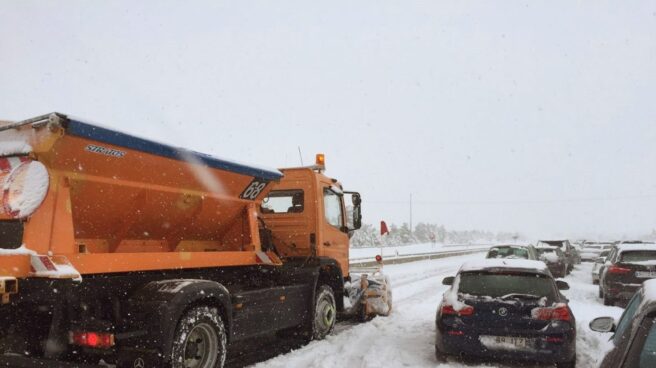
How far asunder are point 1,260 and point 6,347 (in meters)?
1.10

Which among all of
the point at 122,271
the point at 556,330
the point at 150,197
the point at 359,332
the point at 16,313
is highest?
the point at 150,197

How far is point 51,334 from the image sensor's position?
447cm

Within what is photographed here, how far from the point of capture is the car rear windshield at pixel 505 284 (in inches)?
249

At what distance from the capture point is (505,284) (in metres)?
6.53

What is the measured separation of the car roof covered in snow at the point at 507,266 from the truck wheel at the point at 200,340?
3.28 metres

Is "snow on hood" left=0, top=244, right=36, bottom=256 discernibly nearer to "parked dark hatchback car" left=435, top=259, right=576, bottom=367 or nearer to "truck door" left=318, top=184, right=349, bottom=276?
"parked dark hatchback car" left=435, top=259, right=576, bottom=367

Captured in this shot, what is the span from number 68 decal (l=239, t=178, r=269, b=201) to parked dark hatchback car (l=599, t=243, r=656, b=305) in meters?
9.17

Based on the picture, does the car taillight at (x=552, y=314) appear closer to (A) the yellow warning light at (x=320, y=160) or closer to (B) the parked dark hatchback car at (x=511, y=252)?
(A) the yellow warning light at (x=320, y=160)

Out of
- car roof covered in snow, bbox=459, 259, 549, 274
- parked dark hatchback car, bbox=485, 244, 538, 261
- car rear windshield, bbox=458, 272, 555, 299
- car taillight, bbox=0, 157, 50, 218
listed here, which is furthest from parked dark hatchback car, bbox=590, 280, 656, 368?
parked dark hatchback car, bbox=485, 244, 538, 261

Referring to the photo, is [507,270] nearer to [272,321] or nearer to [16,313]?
[272,321]

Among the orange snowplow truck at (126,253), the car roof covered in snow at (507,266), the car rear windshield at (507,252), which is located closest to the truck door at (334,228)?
the orange snowplow truck at (126,253)

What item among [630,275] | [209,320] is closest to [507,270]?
[209,320]

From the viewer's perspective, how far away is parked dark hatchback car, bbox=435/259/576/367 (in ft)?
19.3

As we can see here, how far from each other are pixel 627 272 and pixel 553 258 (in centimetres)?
783
